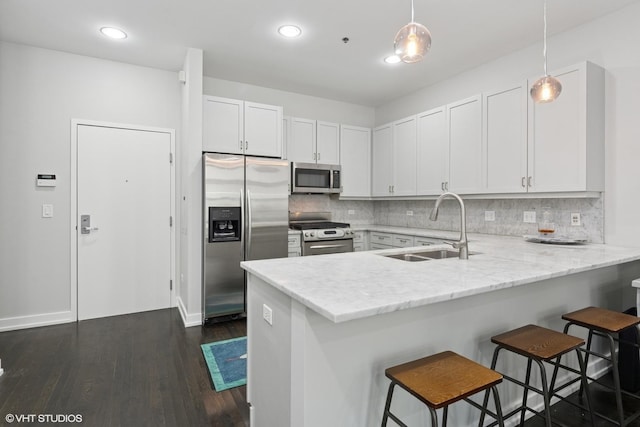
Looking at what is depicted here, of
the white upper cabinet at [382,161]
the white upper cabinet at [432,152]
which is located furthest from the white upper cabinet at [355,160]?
the white upper cabinet at [432,152]

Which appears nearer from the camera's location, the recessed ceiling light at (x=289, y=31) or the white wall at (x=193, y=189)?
the recessed ceiling light at (x=289, y=31)

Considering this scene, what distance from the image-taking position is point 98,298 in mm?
3547

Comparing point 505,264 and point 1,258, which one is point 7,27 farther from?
point 505,264

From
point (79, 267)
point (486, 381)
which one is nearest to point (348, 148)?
point (79, 267)

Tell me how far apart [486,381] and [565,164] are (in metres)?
2.31

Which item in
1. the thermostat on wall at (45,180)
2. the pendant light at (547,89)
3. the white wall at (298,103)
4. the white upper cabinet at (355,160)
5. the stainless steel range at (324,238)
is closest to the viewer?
the pendant light at (547,89)

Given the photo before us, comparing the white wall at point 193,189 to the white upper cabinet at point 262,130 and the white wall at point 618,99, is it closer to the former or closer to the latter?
the white upper cabinet at point 262,130

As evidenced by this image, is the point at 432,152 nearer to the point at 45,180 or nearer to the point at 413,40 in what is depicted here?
the point at 413,40

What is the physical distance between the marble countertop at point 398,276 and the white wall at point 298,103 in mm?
3055

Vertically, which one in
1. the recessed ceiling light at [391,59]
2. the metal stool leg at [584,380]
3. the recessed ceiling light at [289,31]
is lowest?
the metal stool leg at [584,380]

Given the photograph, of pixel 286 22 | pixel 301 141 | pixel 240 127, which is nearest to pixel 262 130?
pixel 240 127

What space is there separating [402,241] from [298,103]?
2450 millimetres

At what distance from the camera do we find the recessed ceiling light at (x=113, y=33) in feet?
9.56

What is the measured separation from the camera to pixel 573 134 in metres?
2.66
